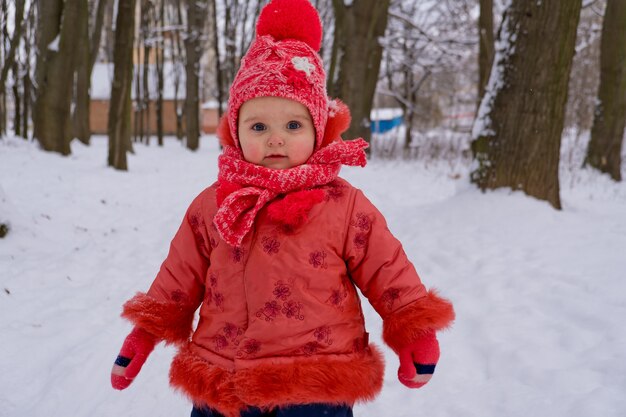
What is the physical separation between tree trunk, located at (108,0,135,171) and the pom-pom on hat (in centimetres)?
943

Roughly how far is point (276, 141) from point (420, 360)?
2.66ft

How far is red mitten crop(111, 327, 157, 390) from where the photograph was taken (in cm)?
158

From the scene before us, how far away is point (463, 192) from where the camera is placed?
537cm

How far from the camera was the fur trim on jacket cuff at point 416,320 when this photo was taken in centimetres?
146

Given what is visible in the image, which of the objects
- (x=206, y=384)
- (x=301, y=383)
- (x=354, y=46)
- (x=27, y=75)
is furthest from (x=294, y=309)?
(x=27, y=75)

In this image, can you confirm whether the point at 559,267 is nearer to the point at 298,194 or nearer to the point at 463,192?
the point at 463,192

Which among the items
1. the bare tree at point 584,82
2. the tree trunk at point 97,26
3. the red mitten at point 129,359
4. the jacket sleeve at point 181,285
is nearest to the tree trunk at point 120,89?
the tree trunk at point 97,26

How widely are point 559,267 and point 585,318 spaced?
0.81 m

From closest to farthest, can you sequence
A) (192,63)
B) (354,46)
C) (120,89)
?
(354,46)
(120,89)
(192,63)

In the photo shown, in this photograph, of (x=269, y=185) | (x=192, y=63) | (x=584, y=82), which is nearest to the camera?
(x=269, y=185)

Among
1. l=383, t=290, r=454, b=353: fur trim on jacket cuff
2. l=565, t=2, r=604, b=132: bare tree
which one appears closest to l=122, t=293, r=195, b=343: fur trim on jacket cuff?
l=383, t=290, r=454, b=353: fur trim on jacket cuff

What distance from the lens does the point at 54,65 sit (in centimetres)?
1003

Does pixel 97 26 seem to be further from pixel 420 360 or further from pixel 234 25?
pixel 420 360

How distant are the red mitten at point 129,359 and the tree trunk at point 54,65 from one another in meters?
10.1
